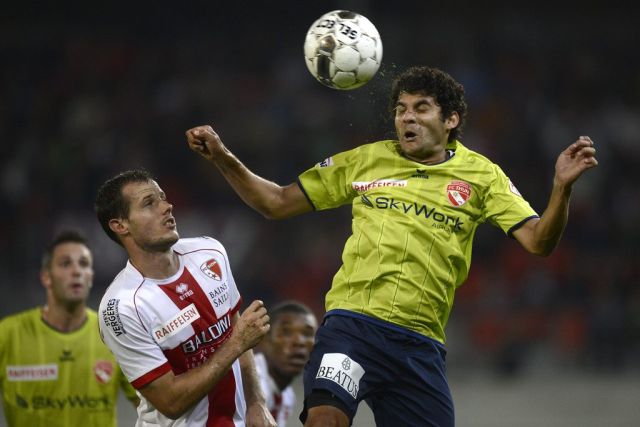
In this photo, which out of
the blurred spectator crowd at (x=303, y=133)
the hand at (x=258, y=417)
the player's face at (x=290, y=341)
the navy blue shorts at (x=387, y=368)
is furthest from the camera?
the blurred spectator crowd at (x=303, y=133)

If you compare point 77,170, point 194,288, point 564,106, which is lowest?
point 194,288

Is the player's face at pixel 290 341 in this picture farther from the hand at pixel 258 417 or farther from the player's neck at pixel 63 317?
the hand at pixel 258 417

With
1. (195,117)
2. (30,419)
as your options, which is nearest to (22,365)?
(30,419)

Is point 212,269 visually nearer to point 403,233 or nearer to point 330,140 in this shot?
point 403,233

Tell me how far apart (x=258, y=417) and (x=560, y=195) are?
69.3 inches

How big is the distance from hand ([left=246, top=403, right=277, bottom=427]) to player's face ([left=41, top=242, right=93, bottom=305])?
1.96m

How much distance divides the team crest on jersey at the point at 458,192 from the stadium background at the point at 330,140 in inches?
212

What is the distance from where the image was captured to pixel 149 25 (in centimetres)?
1670

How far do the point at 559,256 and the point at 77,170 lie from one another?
6.51 metres

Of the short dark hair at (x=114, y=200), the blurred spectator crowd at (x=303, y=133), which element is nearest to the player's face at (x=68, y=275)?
the short dark hair at (x=114, y=200)

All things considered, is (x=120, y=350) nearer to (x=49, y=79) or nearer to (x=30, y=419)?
(x=30, y=419)

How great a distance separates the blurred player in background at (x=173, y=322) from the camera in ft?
14.9

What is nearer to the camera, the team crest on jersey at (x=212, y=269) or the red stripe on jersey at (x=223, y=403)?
the red stripe on jersey at (x=223, y=403)

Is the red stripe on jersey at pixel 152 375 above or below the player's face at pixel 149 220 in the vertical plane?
below
